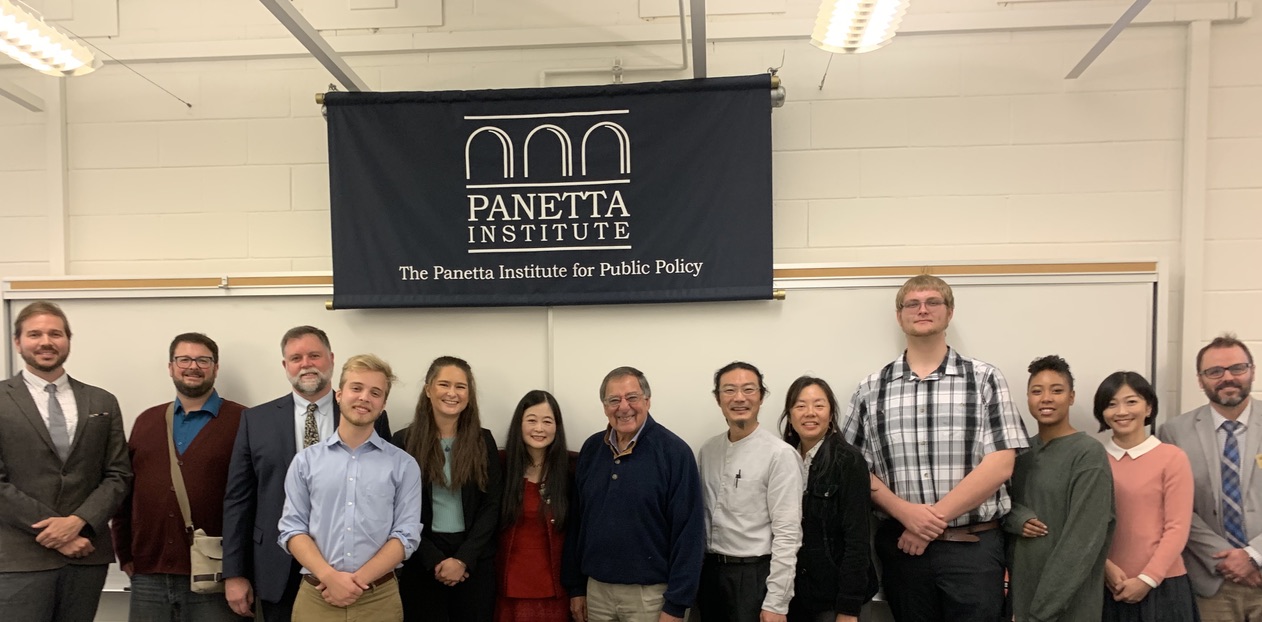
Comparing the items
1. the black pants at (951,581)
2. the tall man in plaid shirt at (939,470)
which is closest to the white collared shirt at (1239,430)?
the tall man in plaid shirt at (939,470)

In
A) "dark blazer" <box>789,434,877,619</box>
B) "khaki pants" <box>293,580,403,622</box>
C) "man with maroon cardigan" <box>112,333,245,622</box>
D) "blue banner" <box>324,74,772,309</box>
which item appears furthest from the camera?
"blue banner" <box>324,74,772,309</box>

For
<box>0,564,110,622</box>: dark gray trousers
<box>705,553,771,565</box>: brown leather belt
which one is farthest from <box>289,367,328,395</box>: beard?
<box>705,553,771,565</box>: brown leather belt

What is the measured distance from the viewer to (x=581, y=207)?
352 centimetres

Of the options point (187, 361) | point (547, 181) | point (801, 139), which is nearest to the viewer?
point (187, 361)

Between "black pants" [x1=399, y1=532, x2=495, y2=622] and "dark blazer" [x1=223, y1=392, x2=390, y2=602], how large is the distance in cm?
46

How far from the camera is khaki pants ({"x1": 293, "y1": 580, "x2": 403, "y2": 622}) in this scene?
8.50 feet

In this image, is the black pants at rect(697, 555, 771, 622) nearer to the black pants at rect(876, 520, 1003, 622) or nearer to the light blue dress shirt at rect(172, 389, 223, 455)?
the black pants at rect(876, 520, 1003, 622)

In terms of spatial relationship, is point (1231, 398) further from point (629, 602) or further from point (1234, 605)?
point (629, 602)

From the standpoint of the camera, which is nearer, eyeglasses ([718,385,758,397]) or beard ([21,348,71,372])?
eyeglasses ([718,385,758,397])

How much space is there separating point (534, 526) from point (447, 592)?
1.37ft

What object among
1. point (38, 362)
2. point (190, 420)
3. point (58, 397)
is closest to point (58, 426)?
point (58, 397)

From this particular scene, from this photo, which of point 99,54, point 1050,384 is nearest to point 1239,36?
point 1050,384

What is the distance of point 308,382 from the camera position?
3020 millimetres

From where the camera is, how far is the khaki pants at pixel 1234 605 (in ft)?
9.67
